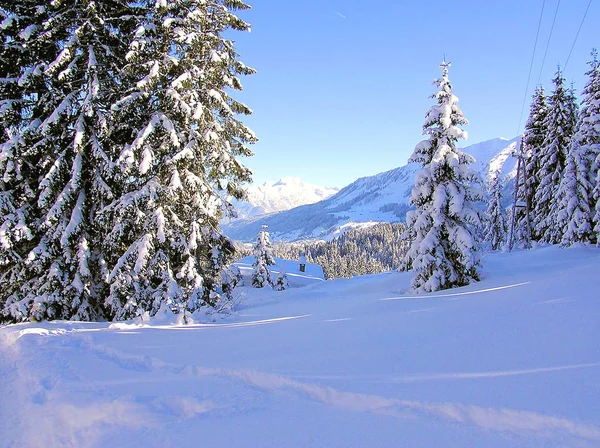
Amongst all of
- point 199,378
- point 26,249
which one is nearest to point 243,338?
point 199,378

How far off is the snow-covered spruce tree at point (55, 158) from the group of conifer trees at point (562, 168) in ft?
72.3

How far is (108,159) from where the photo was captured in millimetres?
11031

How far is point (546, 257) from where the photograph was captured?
15.9 metres

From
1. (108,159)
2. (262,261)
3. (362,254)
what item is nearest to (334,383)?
(108,159)

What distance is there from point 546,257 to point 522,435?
629 inches

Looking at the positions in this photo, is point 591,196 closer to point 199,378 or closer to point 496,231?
point 496,231

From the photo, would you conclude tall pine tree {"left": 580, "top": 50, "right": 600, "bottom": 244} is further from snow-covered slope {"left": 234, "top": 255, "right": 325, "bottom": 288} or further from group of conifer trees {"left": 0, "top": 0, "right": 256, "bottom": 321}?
snow-covered slope {"left": 234, "top": 255, "right": 325, "bottom": 288}

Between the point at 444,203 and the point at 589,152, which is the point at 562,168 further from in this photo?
the point at 444,203

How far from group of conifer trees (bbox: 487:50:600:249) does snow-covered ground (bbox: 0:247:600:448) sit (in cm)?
1435

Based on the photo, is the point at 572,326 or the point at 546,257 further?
the point at 546,257

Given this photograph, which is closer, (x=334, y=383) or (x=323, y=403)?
(x=323, y=403)

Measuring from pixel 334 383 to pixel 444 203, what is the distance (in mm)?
10351

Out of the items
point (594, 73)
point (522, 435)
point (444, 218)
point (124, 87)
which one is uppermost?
point (594, 73)

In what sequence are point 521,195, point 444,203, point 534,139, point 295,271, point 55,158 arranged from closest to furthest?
point 55,158, point 444,203, point 534,139, point 521,195, point 295,271
